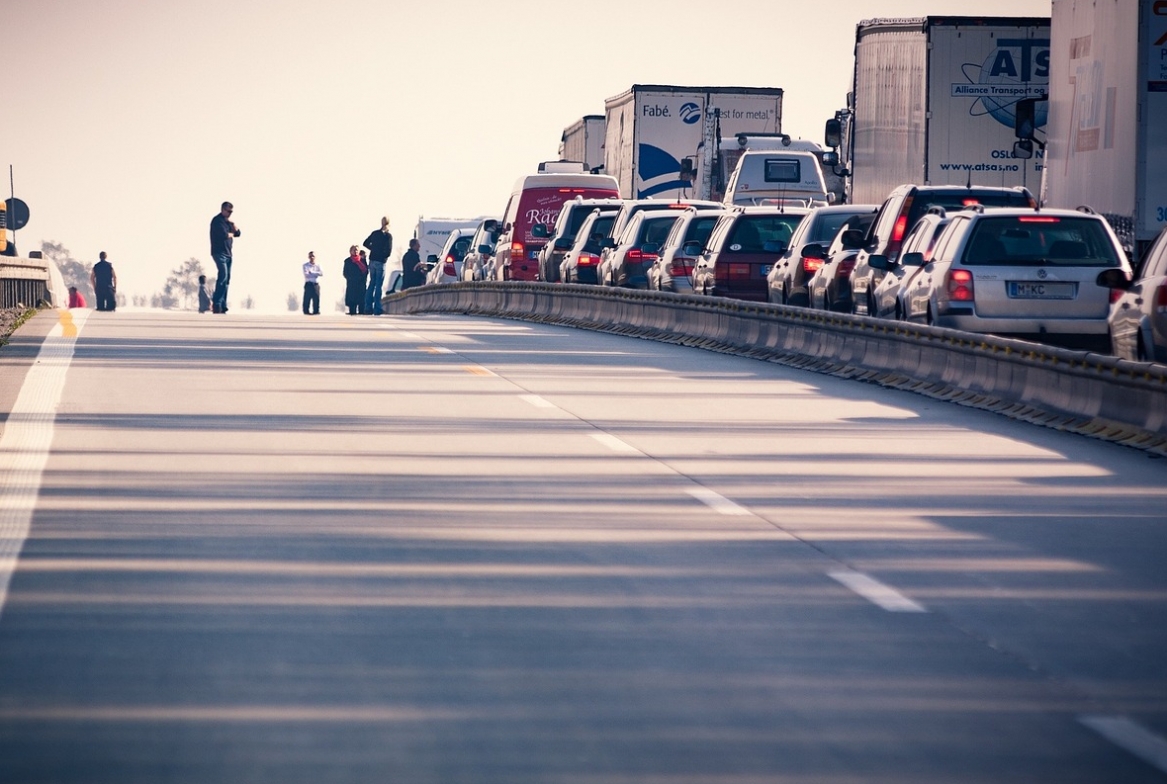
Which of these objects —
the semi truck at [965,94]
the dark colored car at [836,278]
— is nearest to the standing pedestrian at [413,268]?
the semi truck at [965,94]

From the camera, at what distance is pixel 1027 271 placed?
66.2 feet

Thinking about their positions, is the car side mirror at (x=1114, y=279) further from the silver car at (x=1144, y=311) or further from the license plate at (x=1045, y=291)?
the license plate at (x=1045, y=291)

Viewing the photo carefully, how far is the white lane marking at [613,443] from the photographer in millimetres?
13916

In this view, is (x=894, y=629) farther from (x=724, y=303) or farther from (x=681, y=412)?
(x=724, y=303)

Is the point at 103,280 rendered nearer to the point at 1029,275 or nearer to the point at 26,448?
the point at 1029,275

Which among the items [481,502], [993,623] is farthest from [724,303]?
[993,623]

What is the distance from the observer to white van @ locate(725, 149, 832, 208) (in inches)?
1724

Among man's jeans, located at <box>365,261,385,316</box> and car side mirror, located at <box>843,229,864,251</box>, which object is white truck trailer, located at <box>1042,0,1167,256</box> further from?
man's jeans, located at <box>365,261,385,316</box>

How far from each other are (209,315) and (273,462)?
2397 cm

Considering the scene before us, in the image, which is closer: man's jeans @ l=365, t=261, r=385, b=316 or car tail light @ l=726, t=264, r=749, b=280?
car tail light @ l=726, t=264, r=749, b=280

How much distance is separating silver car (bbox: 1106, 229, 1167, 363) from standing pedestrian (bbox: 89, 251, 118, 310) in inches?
1449

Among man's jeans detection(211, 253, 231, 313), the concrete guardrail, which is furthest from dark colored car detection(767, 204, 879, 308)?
the concrete guardrail

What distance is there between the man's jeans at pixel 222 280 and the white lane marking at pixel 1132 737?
109 ft

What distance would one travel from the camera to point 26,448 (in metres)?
13.5
